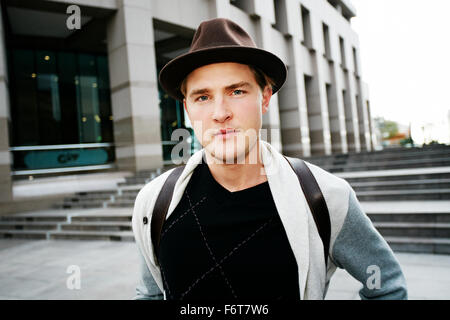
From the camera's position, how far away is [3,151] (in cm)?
938

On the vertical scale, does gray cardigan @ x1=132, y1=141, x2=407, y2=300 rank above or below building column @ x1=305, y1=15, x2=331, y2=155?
below

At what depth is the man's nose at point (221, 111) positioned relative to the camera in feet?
4.59

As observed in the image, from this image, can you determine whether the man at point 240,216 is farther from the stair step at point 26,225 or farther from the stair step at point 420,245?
the stair step at point 26,225

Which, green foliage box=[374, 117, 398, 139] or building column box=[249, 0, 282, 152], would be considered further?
green foliage box=[374, 117, 398, 139]

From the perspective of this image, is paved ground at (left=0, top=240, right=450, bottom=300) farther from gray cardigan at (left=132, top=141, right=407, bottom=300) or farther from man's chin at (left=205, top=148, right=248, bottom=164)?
man's chin at (left=205, top=148, right=248, bottom=164)

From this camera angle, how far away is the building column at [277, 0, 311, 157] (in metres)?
18.2

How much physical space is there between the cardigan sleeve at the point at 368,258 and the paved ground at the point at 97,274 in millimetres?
2391

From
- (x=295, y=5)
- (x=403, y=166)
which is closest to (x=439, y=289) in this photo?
(x=403, y=166)

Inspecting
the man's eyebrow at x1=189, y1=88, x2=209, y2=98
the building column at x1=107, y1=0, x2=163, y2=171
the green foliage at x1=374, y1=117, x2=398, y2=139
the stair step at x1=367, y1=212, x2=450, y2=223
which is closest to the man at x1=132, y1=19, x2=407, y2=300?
the man's eyebrow at x1=189, y1=88, x2=209, y2=98

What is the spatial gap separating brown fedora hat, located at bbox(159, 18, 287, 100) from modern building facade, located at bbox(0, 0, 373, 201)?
8.42 metres

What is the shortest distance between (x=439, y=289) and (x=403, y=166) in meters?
5.76

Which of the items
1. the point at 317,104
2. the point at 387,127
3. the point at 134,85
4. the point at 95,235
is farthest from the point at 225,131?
the point at 387,127

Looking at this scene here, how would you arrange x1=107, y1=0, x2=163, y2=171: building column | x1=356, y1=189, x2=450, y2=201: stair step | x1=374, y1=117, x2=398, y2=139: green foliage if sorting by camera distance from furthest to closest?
1. x1=374, y1=117, x2=398, y2=139: green foliage
2. x1=107, y1=0, x2=163, y2=171: building column
3. x1=356, y1=189, x2=450, y2=201: stair step
